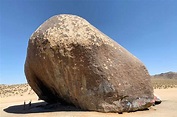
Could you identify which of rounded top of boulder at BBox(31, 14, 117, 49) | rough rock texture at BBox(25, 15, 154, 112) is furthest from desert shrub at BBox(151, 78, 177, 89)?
rounded top of boulder at BBox(31, 14, 117, 49)

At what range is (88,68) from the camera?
941 centimetres

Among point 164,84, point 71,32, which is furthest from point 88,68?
point 164,84

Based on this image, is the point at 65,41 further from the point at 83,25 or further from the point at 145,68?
the point at 145,68

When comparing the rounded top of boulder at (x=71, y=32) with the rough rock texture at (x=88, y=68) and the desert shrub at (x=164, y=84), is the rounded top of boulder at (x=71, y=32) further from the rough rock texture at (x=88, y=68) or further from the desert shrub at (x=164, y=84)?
the desert shrub at (x=164, y=84)

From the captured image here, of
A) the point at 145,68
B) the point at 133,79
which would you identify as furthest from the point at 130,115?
the point at 145,68

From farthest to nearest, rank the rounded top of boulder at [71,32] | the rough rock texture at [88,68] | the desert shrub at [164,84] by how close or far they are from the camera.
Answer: the desert shrub at [164,84] → the rounded top of boulder at [71,32] → the rough rock texture at [88,68]

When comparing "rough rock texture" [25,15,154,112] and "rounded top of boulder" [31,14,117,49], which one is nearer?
"rough rock texture" [25,15,154,112]

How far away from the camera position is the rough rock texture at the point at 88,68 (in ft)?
30.7

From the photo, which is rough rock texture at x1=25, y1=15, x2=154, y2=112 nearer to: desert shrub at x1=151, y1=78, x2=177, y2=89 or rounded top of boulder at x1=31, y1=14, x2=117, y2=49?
rounded top of boulder at x1=31, y1=14, x2=117, y2=49

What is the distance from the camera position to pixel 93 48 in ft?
31.6

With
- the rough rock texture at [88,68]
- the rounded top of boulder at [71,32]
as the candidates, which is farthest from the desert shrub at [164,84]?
the rounded top of boulder at [71,32]

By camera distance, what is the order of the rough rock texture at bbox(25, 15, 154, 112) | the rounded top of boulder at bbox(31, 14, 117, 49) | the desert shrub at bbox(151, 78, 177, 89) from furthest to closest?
the desert shrub at bbox(151, 78, 177, 89)
the rounded top of boulder at bbox(31, 14, 117, 49)
the rough rock texture at bbox(25, 15, 154, 112)

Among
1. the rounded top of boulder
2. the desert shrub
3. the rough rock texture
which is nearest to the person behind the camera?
the rough rock texture

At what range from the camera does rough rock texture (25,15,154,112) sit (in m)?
9.34
